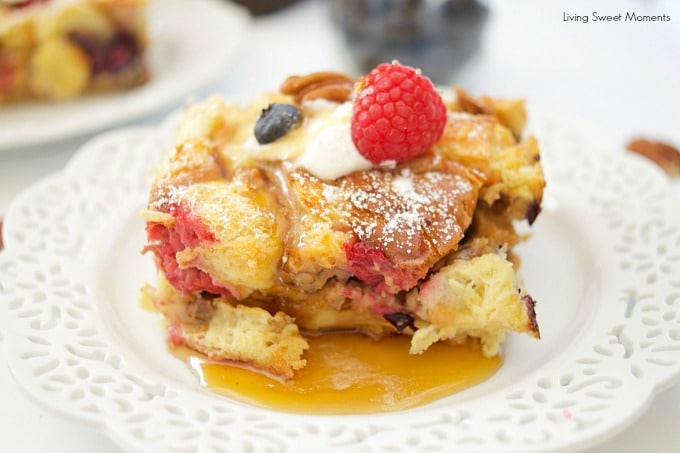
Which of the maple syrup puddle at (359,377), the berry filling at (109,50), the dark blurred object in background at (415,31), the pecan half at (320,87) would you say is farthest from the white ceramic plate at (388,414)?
the berry filling at (109,50)

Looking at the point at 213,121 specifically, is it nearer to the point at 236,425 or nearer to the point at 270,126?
the point at 270,126

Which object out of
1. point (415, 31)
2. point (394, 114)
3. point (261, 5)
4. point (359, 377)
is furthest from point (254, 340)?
point (261, 5)

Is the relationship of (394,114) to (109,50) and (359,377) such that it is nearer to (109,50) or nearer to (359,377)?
(359,377)

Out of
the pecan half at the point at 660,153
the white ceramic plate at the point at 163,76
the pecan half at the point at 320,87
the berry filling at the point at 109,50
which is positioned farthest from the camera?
the berry filling at the point at 109,50

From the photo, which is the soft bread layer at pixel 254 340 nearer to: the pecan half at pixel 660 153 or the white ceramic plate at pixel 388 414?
the white ceramic plate at pixel 388 414

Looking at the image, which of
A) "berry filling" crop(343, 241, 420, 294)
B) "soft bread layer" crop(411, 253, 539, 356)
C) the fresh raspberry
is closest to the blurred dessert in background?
the fresh raspberry

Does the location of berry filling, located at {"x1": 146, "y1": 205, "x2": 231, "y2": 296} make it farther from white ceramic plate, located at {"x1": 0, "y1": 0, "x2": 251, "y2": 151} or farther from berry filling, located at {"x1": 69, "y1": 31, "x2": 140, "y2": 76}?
berry filling, located at {"x1": 69, "y1": 31, "x2": 140, "y2": 76}
